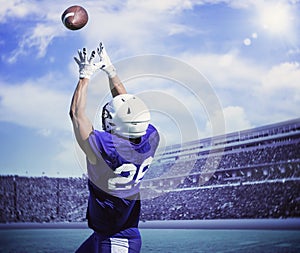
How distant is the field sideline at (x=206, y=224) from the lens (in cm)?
474

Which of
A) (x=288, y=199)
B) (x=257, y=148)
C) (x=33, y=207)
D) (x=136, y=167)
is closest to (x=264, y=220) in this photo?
(x=288, y=199)

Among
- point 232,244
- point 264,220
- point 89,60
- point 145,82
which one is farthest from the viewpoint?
point 264,220

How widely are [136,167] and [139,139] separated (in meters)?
0.11

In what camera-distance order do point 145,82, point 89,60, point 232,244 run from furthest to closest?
point 232,244 < point 145,82 < point 89,60

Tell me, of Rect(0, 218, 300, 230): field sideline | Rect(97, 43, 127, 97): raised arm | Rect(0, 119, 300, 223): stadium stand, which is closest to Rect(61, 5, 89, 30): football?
Rect(97, 43, 127, 97): raised arm

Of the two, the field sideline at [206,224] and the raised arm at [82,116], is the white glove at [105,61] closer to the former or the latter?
the raised arm at [82,116]

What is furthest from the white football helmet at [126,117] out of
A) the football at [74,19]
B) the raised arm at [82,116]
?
the football at [74,19]

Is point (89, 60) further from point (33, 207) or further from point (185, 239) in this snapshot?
point (33, 207)

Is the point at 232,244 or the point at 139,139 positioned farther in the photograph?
the point at 232,244

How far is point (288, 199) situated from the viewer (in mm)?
4875

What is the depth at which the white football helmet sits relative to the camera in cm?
201

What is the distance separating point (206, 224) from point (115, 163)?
10.3 feet

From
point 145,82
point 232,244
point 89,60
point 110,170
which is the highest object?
point 145,82

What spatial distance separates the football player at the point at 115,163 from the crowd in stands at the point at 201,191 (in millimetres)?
2489
